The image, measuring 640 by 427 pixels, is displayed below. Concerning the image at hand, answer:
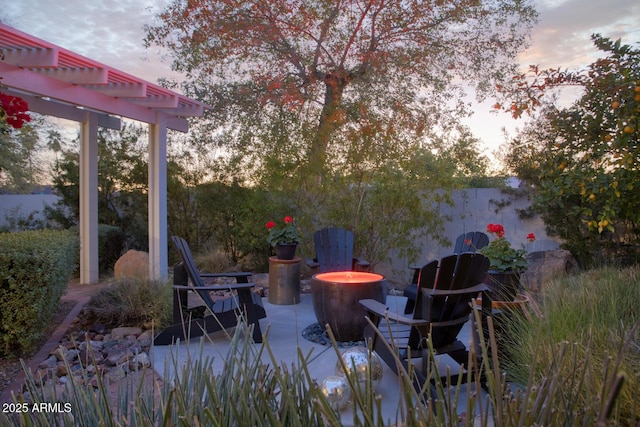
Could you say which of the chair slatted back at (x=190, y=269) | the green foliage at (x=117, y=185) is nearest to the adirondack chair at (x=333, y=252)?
the chair slatted back at (x=190, y=269)

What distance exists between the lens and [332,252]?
5.75 meters

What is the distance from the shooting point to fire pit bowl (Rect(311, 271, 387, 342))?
4.16 meters

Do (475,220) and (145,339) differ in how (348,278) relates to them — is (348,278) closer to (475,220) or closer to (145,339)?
(145,339)

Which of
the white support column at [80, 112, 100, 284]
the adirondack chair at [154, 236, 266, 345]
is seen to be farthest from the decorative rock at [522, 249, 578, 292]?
the white support column at [80, 112, 100, 284]

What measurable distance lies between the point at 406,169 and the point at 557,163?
125 inches

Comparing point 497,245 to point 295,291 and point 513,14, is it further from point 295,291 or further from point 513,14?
point 513,14

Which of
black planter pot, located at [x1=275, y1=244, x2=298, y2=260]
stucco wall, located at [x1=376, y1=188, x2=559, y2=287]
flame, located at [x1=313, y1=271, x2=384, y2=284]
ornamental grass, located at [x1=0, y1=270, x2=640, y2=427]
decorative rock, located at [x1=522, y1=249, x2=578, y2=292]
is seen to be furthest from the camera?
stucco wall, located at [x1=376, y1=188, x2=559, y2=287]

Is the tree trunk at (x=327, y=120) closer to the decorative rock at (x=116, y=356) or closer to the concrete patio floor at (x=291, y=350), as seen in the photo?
the concrete patio floor at (x=291, y=350)

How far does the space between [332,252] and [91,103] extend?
10.6ft

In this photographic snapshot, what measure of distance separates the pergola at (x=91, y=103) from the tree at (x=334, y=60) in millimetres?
2087

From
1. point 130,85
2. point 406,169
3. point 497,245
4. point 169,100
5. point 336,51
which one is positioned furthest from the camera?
point 336,51

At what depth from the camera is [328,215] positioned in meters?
7.46

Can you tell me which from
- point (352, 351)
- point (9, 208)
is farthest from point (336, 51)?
point (352, 351)

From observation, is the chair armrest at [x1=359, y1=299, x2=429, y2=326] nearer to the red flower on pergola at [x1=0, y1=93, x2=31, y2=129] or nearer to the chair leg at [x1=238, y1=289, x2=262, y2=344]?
the chair leg at [x1=238, y1=289, x2=262, y2=344]
